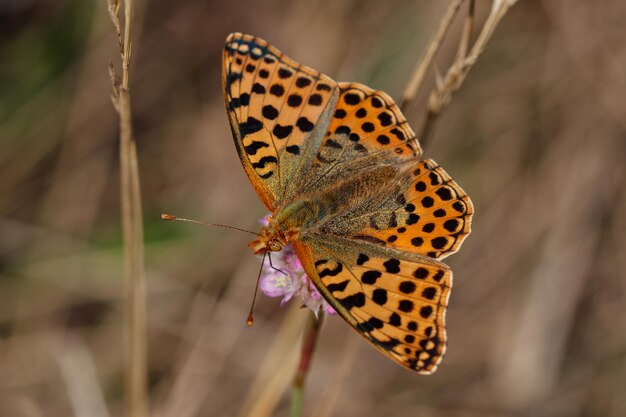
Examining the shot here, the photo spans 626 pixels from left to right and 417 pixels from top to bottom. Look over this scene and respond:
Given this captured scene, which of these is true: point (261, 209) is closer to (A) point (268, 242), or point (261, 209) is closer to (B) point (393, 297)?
(A) point (268, 242)

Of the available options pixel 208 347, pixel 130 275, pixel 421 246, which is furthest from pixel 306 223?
pixel 208 347

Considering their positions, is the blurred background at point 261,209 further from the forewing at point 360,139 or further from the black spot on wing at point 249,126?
the black spot on wing at point 249,126

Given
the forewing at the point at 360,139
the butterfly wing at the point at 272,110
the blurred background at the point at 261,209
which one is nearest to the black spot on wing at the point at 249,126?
the butterfly wing at the point at 272,110

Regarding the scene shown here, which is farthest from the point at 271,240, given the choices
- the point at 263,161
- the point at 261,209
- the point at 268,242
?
the point at 261,209

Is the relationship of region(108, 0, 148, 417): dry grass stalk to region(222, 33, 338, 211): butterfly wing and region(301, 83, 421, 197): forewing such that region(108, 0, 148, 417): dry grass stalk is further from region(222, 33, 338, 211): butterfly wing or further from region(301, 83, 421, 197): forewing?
region(301, 83, 421, 197): forewing

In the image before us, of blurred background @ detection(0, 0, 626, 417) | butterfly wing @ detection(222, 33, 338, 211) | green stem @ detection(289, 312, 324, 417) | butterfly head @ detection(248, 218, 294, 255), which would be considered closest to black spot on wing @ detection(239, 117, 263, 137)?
butterfly wing @ detection(222, 33, 338, 211)
